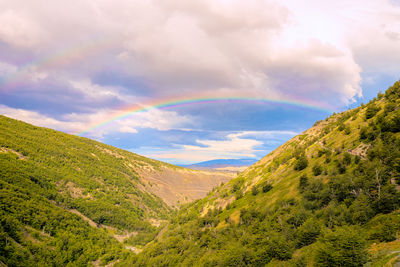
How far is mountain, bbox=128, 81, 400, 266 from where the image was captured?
18859mm

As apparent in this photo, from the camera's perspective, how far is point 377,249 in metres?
17.4

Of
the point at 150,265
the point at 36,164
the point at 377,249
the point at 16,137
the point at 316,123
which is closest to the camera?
the point at 377,249

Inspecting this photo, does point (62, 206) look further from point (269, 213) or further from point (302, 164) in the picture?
point (302, 164)

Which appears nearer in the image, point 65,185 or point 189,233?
point 189,233

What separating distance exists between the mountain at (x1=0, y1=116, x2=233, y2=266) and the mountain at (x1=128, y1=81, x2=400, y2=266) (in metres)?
54.2

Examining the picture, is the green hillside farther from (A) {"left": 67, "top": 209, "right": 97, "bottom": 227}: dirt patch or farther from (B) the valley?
(B) the valley

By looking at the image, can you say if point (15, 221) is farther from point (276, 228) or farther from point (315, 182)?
point (315, 182)

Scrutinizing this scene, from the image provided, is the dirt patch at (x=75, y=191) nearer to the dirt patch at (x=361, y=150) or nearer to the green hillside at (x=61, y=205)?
the green hillside at (x=61, y=205)

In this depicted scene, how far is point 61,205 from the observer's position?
11300cm

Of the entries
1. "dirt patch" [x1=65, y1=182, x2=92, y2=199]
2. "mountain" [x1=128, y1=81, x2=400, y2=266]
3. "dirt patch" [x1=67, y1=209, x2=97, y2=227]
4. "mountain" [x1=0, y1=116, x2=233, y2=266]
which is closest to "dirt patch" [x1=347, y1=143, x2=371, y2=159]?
"mountain" [x1=128, y1=81, x2=400, y2=266]

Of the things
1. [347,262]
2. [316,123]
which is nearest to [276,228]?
[347,262]

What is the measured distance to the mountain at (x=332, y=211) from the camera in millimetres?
18859

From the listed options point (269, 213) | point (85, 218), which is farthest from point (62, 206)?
point (269, 213)

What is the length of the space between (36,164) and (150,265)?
381ft
